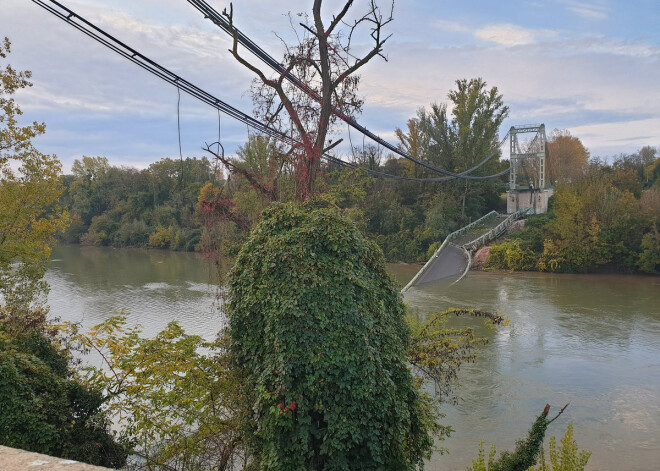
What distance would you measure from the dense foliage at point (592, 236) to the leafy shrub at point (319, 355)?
73.4ft

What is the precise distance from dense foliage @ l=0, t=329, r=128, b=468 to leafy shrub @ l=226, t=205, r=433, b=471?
72.9 inches

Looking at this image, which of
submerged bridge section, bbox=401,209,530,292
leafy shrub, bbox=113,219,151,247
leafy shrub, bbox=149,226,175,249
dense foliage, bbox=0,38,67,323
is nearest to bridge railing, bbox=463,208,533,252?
submerged bridge section, bbox=401,209,530,292

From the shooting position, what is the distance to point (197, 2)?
18.4ft

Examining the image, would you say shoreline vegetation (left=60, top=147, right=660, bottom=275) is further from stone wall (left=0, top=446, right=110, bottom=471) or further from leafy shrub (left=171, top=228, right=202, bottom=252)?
stone wall (left=0, top=446, right=110, bottom=471)

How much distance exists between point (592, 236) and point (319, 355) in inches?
943

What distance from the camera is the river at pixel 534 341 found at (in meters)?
8.27

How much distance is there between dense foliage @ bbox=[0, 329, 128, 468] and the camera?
15.4ft

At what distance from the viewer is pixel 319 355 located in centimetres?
418

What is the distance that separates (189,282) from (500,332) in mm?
15134

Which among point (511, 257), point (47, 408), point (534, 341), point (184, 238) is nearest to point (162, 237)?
point (184, 238)

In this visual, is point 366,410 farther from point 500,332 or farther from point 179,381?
point 500,332

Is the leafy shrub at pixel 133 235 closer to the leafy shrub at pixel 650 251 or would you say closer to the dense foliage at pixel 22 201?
the dense foliage at pixel 22 201

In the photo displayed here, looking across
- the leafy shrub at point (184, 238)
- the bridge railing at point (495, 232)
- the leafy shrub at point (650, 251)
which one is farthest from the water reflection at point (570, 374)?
the leafy shrub at point (184, 238)

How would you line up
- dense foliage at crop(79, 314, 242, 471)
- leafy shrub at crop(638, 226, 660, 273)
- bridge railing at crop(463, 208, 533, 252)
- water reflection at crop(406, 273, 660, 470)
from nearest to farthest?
dense foliage at crop(79, 314, 242, 471) < water reflection at crop(406, 273, 660, 470) < leafy shrub at crop(638, 226, 660, 273) < bridge railing at crop(463, 208, 533, 252)
